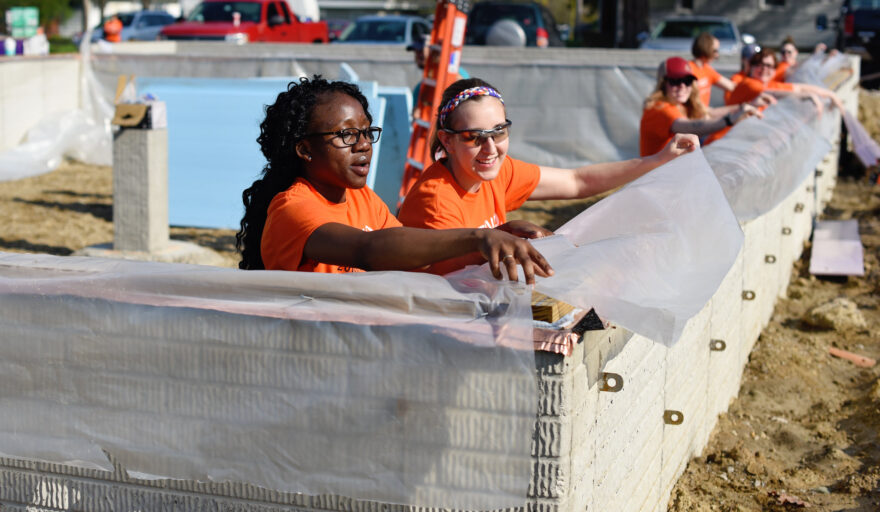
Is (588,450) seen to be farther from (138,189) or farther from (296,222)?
(138,189)

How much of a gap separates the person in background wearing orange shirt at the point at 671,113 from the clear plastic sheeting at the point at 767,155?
1.17 feet

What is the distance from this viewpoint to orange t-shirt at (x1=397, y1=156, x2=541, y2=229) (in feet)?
10.7

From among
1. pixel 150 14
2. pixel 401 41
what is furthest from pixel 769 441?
pixel 150 14

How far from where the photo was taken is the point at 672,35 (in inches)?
829

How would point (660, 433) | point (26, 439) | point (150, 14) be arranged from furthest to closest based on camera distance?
point (150, 14)
point (660, 433)
point (26, 439)

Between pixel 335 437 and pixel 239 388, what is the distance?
270 millimetres

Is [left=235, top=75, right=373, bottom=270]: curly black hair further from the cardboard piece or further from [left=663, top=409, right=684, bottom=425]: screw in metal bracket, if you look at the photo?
the cardboard piece

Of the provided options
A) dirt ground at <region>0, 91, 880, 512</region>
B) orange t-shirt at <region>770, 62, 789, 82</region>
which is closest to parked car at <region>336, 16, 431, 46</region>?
orange t-shirt at <region>770, 62, 789, 82</region>

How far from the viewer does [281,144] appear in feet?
9.92

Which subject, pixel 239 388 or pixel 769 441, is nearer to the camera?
pixel 239 388

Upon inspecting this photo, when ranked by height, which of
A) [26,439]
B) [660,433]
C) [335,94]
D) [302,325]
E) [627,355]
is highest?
[335,94]

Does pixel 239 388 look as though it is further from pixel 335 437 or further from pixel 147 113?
pixel 147 113

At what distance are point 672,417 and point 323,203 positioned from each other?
58.1 inches

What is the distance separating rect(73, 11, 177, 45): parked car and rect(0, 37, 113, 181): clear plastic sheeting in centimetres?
1459
